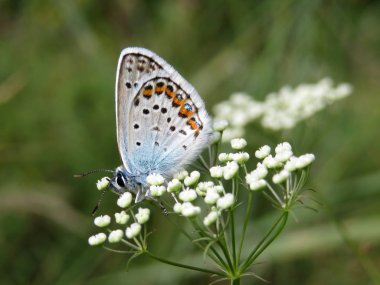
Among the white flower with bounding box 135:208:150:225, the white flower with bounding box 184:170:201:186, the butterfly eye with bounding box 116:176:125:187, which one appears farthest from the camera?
the butterfly eye with bounding box 116:176:125:187

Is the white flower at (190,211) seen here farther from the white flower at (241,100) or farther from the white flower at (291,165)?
the white flower at (241,100)

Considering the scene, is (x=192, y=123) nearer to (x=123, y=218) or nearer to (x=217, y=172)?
(x=217, y=172)

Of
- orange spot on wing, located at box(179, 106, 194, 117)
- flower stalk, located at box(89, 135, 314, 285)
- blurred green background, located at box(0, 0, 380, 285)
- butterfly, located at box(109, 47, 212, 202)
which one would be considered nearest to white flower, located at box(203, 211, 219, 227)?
flower stalk, located at box(89, 135, 314, 285)

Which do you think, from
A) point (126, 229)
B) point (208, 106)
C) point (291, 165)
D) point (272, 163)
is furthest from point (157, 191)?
point (208, 106)

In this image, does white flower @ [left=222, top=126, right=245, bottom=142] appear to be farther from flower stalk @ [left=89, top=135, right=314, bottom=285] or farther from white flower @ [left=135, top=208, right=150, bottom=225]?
white flower @ [left=135, top=208, right=150, bottom=225]

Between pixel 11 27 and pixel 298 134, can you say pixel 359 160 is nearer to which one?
pixel 298 134

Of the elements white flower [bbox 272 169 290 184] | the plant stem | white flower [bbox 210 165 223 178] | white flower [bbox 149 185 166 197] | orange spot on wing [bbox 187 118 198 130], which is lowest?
the plant stem
